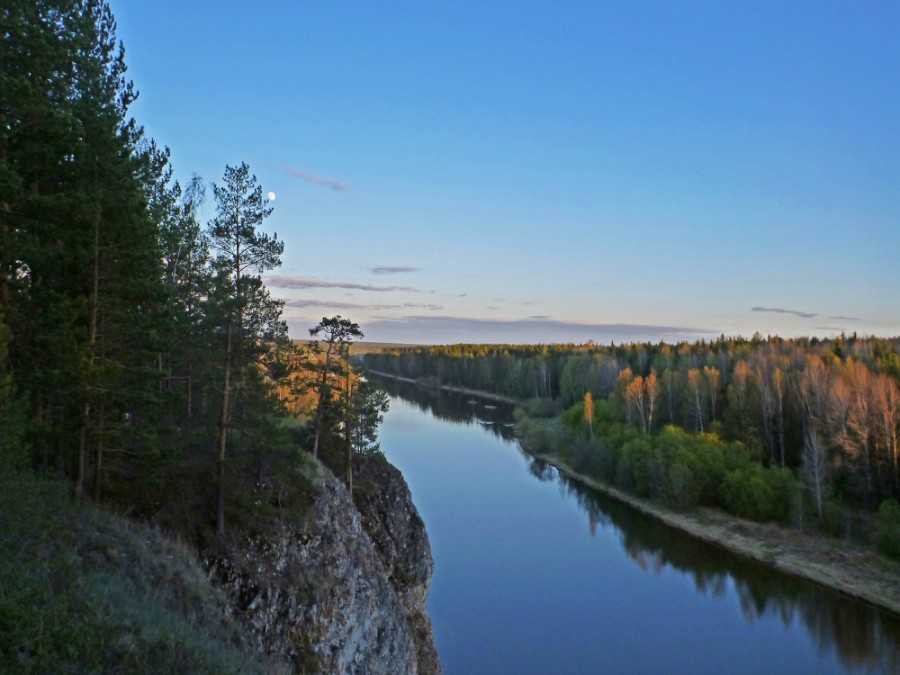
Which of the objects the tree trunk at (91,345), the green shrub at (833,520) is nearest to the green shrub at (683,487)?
the green shrub at (833,520)

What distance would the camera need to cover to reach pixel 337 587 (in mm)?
17922

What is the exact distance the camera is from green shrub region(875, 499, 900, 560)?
1384 inches

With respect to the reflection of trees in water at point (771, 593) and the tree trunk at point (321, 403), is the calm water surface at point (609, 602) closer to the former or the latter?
the reflection of trees in water at point (771, 593)

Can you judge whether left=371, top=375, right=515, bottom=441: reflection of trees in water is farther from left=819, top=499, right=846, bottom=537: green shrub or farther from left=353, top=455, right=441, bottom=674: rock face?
left=353, top=455, right=441, bottom=674: rock face

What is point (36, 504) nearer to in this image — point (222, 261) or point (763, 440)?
point (222, 261)

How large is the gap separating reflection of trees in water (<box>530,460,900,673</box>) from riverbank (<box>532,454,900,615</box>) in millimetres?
690

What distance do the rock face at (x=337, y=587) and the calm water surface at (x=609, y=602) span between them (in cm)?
506

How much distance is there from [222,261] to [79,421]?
17.3 feet

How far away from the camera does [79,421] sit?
13.1m

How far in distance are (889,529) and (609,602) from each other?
18.0 meters

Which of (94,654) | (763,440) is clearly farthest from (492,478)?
(94,654)

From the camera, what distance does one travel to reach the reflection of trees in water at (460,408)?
93.6 meters

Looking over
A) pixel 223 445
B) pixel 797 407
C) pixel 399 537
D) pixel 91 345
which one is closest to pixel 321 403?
pixel 399 537

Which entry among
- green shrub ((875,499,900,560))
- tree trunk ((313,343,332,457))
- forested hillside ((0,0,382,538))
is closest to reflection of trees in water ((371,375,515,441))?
tree trunk ((313,343,332,457))
